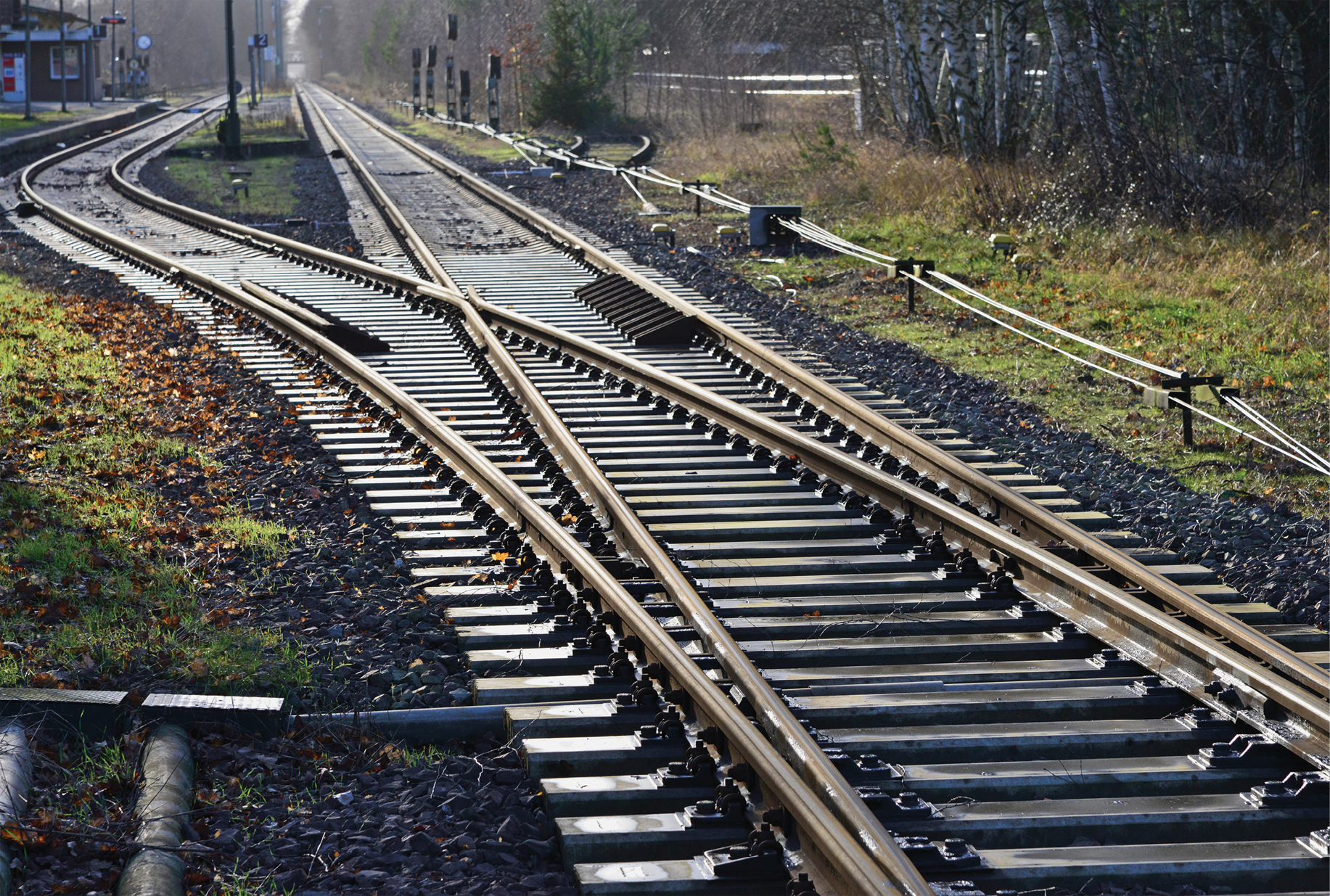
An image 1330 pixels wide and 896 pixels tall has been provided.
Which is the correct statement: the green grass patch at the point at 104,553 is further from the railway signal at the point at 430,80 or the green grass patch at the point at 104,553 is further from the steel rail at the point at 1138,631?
the railway signal at the point at 430,80

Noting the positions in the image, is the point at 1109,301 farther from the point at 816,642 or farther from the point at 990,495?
the point at 816,642

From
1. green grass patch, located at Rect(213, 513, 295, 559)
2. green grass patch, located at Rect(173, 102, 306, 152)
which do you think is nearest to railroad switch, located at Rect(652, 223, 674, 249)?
green grass patch, located at Rect(213, 513, 295, 559)

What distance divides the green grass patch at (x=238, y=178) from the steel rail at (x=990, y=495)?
43.6ft

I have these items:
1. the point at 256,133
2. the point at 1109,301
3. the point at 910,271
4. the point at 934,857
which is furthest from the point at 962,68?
the point at 256,133

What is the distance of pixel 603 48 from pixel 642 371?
35.9 meters

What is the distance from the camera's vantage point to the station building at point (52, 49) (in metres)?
63.7

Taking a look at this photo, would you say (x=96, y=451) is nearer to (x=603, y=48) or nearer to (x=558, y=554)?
(x=558, y=554)

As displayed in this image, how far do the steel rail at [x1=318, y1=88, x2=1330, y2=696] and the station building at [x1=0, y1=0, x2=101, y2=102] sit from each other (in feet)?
201

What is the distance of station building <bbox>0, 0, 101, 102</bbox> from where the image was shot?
2507 inches

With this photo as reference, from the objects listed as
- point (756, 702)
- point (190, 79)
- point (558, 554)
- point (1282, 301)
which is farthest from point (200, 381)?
point (190, 79)

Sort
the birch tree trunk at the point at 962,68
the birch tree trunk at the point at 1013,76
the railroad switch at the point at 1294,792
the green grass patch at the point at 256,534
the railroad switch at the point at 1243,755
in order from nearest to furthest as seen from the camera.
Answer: the railroad switch at the point at 1294,792, the railroad switch at the point at 1243,755, the green grass patch at the point at 256,534, the birch tree trunk at the point at 1013,76, the birch tree trunk at the point at 962,68

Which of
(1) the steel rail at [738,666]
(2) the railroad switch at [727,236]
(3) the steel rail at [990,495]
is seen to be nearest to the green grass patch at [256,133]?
(2) the railroad switch at [727,236]

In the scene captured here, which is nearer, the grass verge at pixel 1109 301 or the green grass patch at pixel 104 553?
the green grass patch at pixel 104 553

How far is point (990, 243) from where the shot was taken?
16.0 m
